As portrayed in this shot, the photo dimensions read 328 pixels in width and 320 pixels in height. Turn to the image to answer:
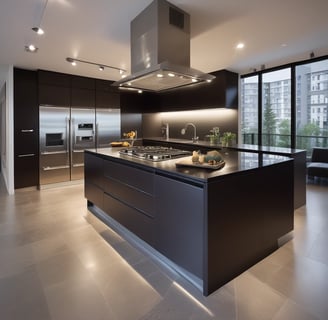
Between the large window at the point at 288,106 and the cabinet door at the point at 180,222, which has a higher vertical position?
the large window at the point at 288,106

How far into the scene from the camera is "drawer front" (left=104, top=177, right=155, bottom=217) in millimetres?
2300

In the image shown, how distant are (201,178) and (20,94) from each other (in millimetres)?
4733

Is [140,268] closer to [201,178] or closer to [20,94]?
[201,178]

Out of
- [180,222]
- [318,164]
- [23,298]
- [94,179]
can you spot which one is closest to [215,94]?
[318,164]

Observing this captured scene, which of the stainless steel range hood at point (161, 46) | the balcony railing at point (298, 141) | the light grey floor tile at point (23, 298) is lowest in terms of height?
the light grey floor tile at point (23, 298)

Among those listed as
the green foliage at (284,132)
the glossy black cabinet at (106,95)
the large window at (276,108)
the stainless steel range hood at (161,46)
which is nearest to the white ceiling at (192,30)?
the stainless steel range hood at (161,46)

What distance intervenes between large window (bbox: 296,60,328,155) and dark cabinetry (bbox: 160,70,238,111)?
4.35ft

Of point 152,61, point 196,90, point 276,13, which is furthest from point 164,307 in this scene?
point 196,90

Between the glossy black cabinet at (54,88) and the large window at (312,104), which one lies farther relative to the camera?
the glossy black cabinet at (54,88)

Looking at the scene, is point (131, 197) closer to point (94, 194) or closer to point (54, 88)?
point (94, 194)

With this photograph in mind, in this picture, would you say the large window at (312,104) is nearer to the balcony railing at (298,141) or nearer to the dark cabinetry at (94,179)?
the balcony railing at (298,141)

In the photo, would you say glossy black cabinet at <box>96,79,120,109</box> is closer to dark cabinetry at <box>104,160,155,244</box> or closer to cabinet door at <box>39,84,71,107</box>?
cabinet door at <box>39,84,71,107</box>

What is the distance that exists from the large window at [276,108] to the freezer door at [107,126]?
11.8 ft

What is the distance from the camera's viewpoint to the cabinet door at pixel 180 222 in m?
1.80
